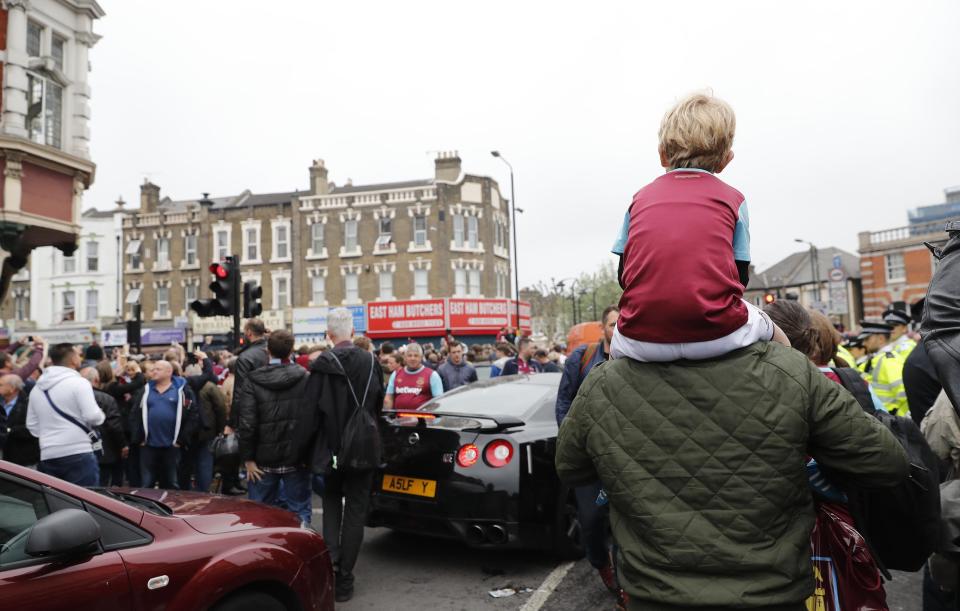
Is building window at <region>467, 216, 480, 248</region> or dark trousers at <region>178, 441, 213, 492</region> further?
building window at <region>467, 216, 480, 248</region>

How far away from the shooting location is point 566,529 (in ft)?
17.6

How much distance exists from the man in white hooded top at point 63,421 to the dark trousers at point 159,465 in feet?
5.71

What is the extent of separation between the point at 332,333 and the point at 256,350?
1351 mm

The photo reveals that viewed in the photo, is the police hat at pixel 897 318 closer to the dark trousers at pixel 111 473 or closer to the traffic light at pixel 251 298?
the dark trousers at pixel 111 473

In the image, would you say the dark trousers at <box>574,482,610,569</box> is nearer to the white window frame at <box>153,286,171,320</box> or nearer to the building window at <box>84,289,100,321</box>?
the white window frame at <box>153,286,171,320</box>

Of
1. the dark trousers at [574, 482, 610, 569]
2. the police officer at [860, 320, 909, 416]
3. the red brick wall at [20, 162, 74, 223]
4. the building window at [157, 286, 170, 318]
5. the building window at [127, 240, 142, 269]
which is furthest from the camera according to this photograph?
the building window at [127, 240, 142, 269]

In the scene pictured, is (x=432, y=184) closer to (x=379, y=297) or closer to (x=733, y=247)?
(x=379, y=297)

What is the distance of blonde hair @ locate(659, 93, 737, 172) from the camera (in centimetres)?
183

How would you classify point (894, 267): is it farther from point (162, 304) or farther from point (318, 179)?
point (162, 304)

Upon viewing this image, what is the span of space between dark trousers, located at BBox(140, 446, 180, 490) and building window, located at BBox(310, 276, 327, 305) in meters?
32.9

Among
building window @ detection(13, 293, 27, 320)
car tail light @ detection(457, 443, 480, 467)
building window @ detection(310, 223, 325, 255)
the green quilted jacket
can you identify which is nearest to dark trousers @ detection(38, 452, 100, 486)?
car tail light @ detection(457, 443, 480, 467)

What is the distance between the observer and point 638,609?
1.75m

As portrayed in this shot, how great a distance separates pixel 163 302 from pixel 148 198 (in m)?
6.93

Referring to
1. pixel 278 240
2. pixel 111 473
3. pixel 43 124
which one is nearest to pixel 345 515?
pixel 111 473
